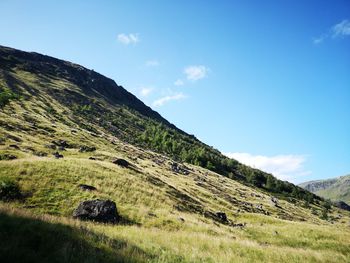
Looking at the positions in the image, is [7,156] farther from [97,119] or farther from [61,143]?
[97,119]

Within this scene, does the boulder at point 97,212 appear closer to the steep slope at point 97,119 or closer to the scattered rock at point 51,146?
the scattered rock at point 51,146

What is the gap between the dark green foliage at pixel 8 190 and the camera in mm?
26583

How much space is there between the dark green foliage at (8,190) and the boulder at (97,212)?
686 cm

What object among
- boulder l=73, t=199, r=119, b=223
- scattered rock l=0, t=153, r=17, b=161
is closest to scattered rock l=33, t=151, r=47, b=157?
scattered rock l=0, t=153, r=17, b=161

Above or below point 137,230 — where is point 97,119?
above

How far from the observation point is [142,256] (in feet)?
32.7

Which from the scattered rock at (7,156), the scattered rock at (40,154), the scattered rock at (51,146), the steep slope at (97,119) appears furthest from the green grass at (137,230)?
the steep slope at (97,119)

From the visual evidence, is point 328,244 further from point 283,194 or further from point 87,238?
point 283,194

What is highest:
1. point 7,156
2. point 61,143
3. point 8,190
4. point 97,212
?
point 61,143

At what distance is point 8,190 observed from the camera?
1074 inches

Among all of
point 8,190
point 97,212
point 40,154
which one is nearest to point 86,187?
point 8,190

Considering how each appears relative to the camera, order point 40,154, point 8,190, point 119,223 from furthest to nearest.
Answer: point 40,154 → point 8,190 → point 119,223

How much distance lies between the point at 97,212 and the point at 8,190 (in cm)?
913

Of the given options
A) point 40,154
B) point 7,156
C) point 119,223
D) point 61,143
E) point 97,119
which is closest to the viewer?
point 119,223
